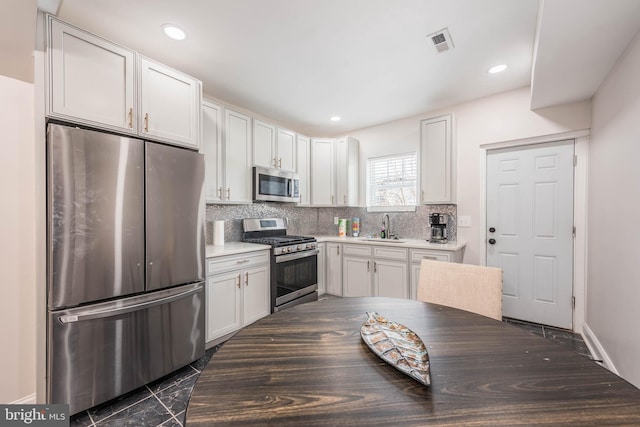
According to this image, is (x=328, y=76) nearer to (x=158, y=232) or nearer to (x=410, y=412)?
(x=158, y=232)

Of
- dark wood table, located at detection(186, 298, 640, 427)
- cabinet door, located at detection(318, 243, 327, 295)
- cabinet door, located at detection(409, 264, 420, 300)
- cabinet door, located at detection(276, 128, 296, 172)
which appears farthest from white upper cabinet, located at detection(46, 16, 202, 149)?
cabinet door, located at detection(409, 264, 420, 300)

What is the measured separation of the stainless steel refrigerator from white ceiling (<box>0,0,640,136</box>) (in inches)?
30.0

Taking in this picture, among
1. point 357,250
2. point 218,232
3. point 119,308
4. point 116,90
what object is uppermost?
point 116,90

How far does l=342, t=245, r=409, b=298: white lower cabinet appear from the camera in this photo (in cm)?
306

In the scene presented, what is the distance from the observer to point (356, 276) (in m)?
3.44

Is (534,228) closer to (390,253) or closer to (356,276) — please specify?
(390,253)

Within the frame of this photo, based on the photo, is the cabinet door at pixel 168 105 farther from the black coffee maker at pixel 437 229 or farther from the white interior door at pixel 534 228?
the white interior door at pixel 534 228

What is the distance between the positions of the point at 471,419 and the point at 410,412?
131mm

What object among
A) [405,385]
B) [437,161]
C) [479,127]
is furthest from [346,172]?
[405,385]

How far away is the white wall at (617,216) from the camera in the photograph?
162cm

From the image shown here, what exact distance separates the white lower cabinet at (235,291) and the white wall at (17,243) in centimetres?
108

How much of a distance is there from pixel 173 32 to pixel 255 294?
2330mm

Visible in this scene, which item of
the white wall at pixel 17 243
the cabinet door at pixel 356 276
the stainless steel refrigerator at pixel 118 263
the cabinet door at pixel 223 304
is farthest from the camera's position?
the cabinet door at pixel 356 276

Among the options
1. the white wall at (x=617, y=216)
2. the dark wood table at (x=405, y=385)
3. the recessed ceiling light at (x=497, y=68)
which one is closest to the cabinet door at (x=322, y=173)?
the recessed ceiling light at (x=497, y=68)
